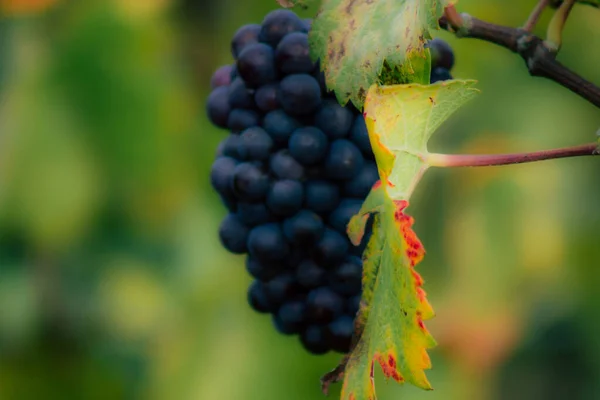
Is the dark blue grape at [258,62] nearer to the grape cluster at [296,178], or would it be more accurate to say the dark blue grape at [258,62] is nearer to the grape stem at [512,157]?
the grape cluster at [296,178]

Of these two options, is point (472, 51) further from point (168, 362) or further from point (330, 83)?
point (330, 83)

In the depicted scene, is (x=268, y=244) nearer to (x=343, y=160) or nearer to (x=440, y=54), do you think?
(x=343, y=160)

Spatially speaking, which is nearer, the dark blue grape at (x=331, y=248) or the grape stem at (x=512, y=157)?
the grape stem at (x=512, y=157)

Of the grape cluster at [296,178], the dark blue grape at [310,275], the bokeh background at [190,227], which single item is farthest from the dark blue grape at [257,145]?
the bokeh background at [190,227]

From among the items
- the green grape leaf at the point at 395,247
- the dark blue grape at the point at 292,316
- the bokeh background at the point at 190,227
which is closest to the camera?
the green grape leaf at the point at 395,247

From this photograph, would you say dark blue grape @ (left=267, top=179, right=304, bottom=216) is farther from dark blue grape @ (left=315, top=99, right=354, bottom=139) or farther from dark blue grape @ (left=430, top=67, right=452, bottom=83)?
dark blue grape @ (left=430, top=67, right=452, bottom=83)

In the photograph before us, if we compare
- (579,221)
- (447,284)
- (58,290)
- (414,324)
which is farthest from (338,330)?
(58,290)
